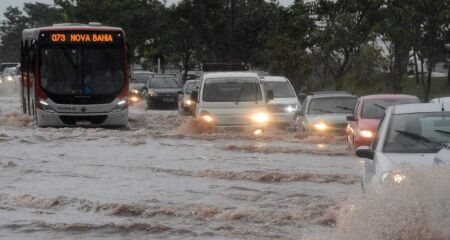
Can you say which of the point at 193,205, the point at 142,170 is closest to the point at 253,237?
the point at 193,205

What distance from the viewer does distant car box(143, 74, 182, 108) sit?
43.4m

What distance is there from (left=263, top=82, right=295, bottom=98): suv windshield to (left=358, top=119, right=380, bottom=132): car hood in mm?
8350

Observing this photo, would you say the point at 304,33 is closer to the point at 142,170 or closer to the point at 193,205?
the point at 142,170

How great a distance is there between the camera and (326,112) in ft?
77.0

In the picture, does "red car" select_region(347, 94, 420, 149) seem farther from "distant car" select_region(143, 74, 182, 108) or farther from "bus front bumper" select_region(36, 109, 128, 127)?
"distant car" select_region(143, 74, 182, 108)

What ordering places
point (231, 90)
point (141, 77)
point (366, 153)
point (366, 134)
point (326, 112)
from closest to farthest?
1. point (366, 153)
2. point (366, 134)
3. point (326, 112)
4. point (231, 90)
5. point (141, 77)

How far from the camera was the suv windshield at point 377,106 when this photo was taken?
65.8 feet

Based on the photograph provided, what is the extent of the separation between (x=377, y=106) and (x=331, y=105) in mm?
3323

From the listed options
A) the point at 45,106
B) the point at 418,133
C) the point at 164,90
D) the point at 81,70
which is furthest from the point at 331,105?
the point at 164,90

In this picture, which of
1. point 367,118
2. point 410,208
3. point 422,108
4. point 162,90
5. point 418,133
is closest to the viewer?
point 410,208

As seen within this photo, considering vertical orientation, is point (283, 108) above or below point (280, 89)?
below

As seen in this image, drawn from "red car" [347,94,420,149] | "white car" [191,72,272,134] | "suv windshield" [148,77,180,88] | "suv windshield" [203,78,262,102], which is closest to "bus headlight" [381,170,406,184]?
"red car" [347,94,420,149]

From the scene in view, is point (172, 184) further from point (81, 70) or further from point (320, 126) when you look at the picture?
point (81, 70)

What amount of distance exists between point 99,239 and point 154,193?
12.6 ft
